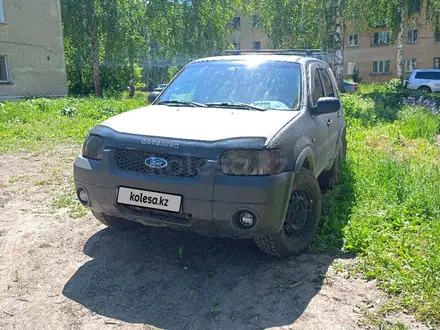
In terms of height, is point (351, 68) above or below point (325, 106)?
above

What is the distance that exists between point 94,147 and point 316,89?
2.40 metres

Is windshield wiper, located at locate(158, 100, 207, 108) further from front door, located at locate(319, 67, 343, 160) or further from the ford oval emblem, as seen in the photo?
front door, located at locate(319, 67, 343, 160)

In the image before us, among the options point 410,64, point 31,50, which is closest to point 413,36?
point 410,64

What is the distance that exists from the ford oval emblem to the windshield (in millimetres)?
1102

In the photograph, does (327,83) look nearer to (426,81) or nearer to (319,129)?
(319,129)


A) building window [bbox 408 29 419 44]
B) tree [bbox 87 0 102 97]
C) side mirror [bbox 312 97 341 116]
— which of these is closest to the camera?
side mirror [bbox 312 97 341 116]

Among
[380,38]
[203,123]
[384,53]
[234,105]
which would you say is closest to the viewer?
[203,123]

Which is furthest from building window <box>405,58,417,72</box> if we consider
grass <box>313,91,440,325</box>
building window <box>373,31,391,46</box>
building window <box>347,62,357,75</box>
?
grass <box>313,91,440,325</box>

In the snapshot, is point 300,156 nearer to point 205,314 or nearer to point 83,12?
point 205,314

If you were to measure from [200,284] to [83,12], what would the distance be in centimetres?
2404

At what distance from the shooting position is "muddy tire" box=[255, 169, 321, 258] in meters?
3.47

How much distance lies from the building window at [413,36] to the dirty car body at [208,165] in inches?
1715

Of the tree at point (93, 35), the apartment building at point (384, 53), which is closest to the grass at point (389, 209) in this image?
the tree at point (93, 35)

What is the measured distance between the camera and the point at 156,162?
10.6 feet
